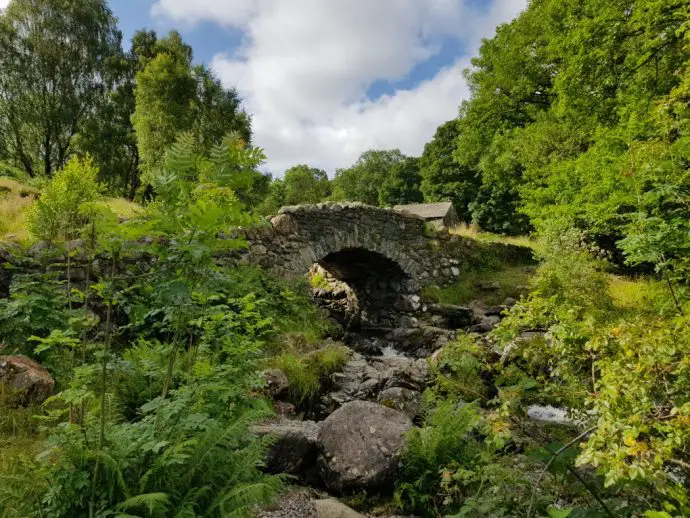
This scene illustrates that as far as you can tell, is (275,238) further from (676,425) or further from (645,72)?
(676,425)

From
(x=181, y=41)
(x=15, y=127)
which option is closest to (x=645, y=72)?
(x=181, y=41)

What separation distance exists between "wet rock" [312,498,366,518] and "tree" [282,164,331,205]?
43.5m

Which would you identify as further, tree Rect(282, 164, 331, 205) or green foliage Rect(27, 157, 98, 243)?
tree Rect(282, 164, 331, 205)

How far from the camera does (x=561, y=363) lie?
106 inches

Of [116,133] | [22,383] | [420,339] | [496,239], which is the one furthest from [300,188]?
[22,383]

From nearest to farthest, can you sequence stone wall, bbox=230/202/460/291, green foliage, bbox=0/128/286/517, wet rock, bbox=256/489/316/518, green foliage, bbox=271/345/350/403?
green foliage, bbox=0/128/286/517 < wet rock, bbox=256/489/316/518 < green foliage, bbox=271/345/350/403 < stone wall, bbox=230/202/460/291

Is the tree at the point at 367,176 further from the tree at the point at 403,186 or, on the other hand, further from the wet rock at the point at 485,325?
the wet rock at the point at 485,325

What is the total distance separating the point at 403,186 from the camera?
42.9 metres

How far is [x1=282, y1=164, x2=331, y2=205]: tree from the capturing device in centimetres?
4691

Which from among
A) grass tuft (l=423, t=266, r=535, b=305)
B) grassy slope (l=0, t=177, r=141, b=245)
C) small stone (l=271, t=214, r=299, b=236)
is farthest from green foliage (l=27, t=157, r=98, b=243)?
grass tuft (l=423, t=266, r=535, b=305)

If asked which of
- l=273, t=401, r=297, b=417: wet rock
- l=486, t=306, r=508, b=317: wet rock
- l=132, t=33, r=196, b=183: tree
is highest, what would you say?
l=132, t=33, r=196, b=183: tree

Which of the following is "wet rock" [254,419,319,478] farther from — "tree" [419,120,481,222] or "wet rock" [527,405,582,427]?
"tree" [419,120,481,222]

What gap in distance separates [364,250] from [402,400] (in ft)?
21.1

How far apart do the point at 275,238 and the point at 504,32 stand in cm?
1220
